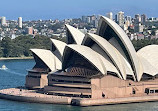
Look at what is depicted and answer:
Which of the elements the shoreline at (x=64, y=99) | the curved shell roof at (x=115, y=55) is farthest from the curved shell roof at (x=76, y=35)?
the shoreline at (x=64, y=99)

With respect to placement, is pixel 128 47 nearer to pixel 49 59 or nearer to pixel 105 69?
pixel 105 69

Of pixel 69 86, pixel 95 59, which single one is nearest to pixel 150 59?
pixel 95 59

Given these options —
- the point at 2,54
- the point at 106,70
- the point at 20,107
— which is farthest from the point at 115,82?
the point at 2,54

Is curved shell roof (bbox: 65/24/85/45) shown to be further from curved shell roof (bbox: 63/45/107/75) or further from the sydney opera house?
curved shell roof (bbox: 63/45/107/75)

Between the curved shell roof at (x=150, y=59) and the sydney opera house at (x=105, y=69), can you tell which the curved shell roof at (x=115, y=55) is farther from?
the curved shell roof at (x=150, y=59)

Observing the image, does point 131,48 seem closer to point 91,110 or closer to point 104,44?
point 104,44
